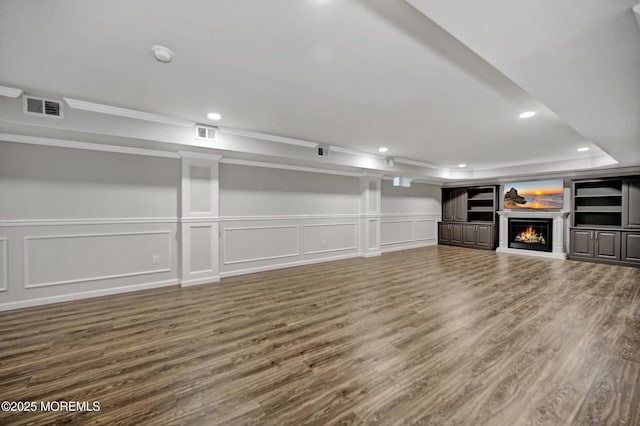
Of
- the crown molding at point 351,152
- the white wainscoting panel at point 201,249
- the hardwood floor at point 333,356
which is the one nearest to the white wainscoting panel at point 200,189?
the white wainscoting panel at point 201,249

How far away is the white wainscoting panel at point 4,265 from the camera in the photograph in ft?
10.6

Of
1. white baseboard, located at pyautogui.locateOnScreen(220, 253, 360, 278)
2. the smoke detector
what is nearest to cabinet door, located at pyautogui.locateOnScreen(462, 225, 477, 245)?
white baseboard, located at pyautogui.locateOnScreen(220, 253, 360, 278)

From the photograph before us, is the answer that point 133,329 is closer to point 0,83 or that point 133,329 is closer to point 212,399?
point 212,399

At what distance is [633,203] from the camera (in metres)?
5.80

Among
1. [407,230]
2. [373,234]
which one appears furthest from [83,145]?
[407,230]

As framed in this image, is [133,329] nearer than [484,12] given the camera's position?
No

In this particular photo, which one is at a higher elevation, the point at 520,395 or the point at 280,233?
the point at 280,233

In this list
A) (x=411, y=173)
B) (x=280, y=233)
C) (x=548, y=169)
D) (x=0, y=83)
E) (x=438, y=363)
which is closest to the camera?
(x=438, y=363)

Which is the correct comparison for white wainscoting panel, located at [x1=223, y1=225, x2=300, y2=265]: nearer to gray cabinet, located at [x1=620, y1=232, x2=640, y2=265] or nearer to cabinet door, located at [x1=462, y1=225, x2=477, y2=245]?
cabinet door, located at [x1=462, y1=225, x2=477, y2=245]

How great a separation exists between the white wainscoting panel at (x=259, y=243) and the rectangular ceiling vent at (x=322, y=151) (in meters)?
1.71

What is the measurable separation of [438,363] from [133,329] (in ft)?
9.67

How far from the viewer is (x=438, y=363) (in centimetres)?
213

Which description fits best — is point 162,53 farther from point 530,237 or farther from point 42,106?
point 530,237

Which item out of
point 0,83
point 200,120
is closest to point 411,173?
point 200,120
